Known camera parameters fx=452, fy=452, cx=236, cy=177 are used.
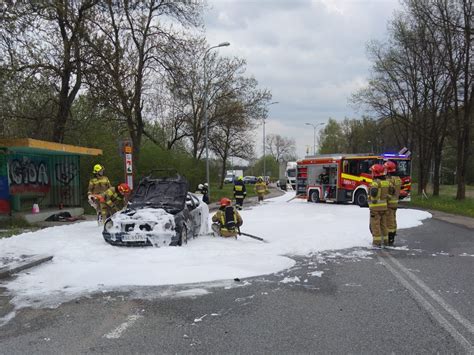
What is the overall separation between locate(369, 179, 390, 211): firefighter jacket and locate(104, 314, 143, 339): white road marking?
6.46 meters

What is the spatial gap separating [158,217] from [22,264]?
2.47 m

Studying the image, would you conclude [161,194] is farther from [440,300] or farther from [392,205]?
[440,300]

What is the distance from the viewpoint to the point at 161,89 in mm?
30391

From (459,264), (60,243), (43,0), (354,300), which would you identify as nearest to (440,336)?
(354,300)

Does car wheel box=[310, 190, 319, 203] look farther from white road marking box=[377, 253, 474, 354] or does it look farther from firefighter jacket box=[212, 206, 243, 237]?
white road marking box=[377, 253, 474, 354]

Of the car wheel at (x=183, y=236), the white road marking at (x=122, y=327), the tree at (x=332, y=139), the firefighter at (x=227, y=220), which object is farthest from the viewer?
the tree at (x=332, y=139)

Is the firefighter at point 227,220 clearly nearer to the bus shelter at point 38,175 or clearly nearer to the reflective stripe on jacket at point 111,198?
the reflective stripe on jacket at point 111,198

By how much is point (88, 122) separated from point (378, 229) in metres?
16.8

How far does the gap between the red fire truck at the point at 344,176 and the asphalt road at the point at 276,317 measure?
15.7 m

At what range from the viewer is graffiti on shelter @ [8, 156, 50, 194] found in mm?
14562

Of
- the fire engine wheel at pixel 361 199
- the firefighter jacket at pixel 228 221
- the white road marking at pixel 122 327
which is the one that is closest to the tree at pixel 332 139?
the fire engine wheel at pixel 361 199

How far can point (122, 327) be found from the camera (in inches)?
188

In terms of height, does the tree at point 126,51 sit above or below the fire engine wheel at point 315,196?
above

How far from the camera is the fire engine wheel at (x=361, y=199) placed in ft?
73.4
